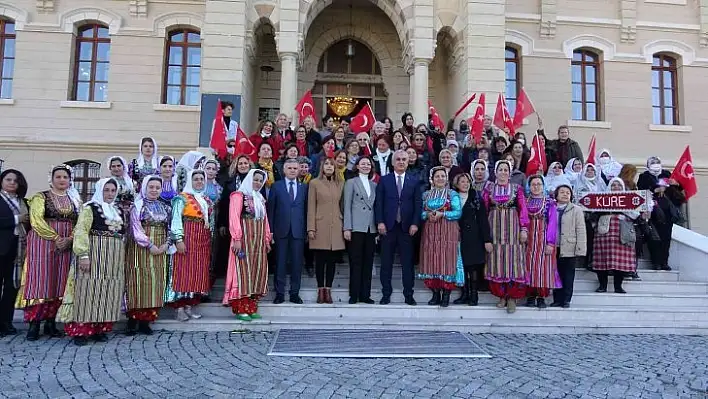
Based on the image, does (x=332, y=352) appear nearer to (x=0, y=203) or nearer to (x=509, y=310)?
(x=509, y=310)

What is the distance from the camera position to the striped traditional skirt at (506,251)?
627 centimetres

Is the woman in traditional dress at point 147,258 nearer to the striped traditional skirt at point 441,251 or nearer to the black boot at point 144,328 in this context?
the black boot at point 144,328

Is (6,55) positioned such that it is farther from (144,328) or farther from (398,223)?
(398,223)

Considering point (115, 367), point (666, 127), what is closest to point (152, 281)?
point (115, 367)

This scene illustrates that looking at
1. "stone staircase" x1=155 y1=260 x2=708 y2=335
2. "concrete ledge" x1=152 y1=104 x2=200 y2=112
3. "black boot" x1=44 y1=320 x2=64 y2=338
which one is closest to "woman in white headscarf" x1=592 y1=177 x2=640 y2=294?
"stone staircase" x1=155 y1=260 x2=708 y2=335

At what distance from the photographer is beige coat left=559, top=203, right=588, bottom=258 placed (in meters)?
6.38

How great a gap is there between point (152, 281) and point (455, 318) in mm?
3629

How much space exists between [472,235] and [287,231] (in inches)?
92.1

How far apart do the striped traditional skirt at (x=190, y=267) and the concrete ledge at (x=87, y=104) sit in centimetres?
939

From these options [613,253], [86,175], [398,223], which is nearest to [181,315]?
[398,223]

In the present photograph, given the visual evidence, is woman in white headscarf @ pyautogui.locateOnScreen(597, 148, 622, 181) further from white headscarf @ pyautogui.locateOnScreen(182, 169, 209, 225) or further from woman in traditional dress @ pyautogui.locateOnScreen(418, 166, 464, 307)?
white headscarf @ pyautogui.locateOnScreen(182, 169, 209, 225)

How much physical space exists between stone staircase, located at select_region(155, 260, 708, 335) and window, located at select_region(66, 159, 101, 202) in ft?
28.4

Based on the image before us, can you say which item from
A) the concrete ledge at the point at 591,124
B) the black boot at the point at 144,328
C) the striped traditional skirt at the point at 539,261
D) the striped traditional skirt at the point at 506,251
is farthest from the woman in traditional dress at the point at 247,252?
the concrete ledge at the point at 591,124

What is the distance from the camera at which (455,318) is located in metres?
6.25
